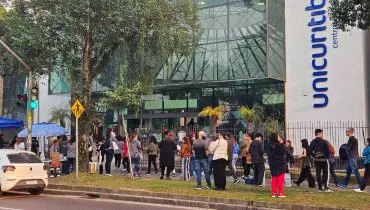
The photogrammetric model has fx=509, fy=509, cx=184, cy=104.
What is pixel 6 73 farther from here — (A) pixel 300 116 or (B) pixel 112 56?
(A) pixel 300 116

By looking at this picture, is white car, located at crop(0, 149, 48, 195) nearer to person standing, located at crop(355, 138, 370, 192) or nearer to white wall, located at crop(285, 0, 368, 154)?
person standing, located at crop(355, 138, 370, 192)

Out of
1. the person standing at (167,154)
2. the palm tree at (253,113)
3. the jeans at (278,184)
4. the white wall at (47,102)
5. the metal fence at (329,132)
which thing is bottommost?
the jeans at (278,184)

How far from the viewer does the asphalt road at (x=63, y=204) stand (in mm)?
12750

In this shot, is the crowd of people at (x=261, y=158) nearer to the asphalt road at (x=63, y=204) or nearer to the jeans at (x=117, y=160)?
the asphalt road at (x=63, y=204)

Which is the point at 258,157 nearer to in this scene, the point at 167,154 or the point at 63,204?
the point at 167,154

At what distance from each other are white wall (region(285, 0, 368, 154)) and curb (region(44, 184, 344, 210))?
12.7m

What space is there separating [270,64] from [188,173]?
11448 mm

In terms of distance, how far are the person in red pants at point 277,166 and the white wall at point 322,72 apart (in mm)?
12504

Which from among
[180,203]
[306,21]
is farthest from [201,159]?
[306,21]

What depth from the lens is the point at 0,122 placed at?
27469mm

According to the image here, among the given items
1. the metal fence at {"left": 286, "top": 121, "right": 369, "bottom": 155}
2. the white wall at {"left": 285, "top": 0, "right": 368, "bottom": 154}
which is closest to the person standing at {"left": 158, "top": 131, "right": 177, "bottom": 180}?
the metal fence at {"left": 286, "top": 121, "right": 369, "bottom": 155}

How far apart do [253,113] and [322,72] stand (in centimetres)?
451

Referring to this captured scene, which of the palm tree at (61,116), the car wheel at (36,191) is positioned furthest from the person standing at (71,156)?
the palm tree at (61,116)

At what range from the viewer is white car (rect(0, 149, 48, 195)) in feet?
49.0
